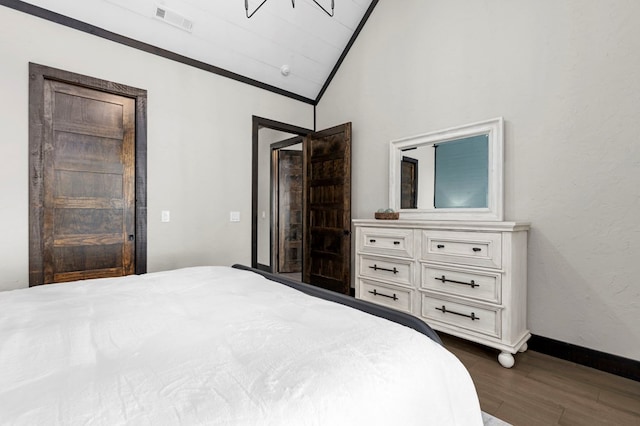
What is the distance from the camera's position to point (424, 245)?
255 centimetres

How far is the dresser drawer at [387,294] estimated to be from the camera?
2.68 metres

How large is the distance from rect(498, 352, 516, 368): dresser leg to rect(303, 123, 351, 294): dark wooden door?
1.73 m

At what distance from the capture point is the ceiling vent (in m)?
2.69

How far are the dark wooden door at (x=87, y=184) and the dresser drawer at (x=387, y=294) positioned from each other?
2.22m

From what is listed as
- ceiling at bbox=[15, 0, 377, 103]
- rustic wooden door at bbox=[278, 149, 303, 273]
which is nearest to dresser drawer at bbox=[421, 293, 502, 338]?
ceiling at bbox=[15, 0, 377, 103]

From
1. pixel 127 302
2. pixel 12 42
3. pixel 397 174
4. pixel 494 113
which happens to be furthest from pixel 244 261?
pixel 494 113

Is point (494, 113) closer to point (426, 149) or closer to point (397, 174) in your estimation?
point (426, 149)

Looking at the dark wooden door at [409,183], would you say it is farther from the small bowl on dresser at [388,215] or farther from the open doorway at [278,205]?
the open doorway at [278,205]

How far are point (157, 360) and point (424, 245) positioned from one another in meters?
2.21

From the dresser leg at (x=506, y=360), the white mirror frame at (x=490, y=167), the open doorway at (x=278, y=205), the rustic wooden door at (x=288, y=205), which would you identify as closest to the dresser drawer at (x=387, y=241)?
the white mirror frame at (x=490, y=167)

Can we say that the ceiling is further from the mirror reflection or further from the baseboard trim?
the baseboard trim

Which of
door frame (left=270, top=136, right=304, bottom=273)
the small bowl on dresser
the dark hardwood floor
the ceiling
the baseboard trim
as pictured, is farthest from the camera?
door frame (left=270, top=136, right=304, bottom=273)

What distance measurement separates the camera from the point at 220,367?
0.73 meters

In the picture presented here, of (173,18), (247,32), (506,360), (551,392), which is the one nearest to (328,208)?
(247,32)
